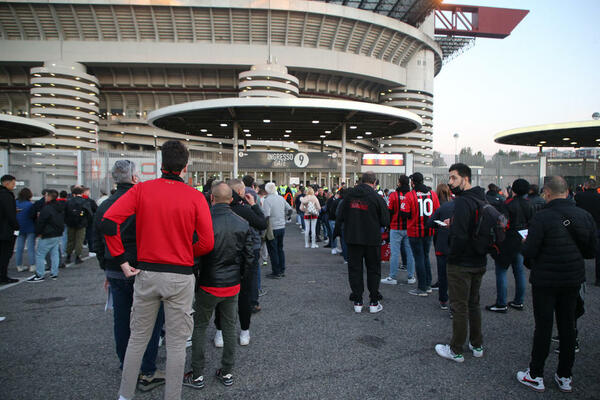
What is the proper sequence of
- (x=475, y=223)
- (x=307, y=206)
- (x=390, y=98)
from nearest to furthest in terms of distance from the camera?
(x=475, y=223), (x=307, y=206), (x=390, y=98)

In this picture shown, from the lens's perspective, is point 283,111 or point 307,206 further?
point 283,111

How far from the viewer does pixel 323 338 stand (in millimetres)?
3939

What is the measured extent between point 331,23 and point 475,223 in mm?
47588

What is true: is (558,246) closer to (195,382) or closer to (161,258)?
(161,258)

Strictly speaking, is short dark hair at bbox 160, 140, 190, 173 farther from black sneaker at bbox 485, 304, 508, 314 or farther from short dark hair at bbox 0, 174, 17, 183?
short dark hair at bbox 0, 174, 17, 183

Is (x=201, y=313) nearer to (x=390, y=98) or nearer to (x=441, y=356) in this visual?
(x=441, y=356)

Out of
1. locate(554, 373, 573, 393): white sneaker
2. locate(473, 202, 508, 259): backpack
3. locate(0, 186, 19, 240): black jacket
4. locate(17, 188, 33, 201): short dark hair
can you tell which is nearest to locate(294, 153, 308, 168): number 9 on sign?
locate(17, 188, 33, 201): short dark hair

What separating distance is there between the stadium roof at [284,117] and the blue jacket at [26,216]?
33.3 ft

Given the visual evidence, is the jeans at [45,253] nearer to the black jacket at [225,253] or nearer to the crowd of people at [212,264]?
the crowd of people at [212,264]

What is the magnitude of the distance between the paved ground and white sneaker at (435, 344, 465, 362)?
2.3 inches

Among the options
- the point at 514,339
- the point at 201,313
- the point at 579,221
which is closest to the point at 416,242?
the point at 514,339

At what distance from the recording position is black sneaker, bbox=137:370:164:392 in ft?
9.48

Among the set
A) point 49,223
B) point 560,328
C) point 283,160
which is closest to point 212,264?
point 560,328

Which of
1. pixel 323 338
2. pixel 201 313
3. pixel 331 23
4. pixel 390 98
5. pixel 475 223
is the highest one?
pixel 331 23
